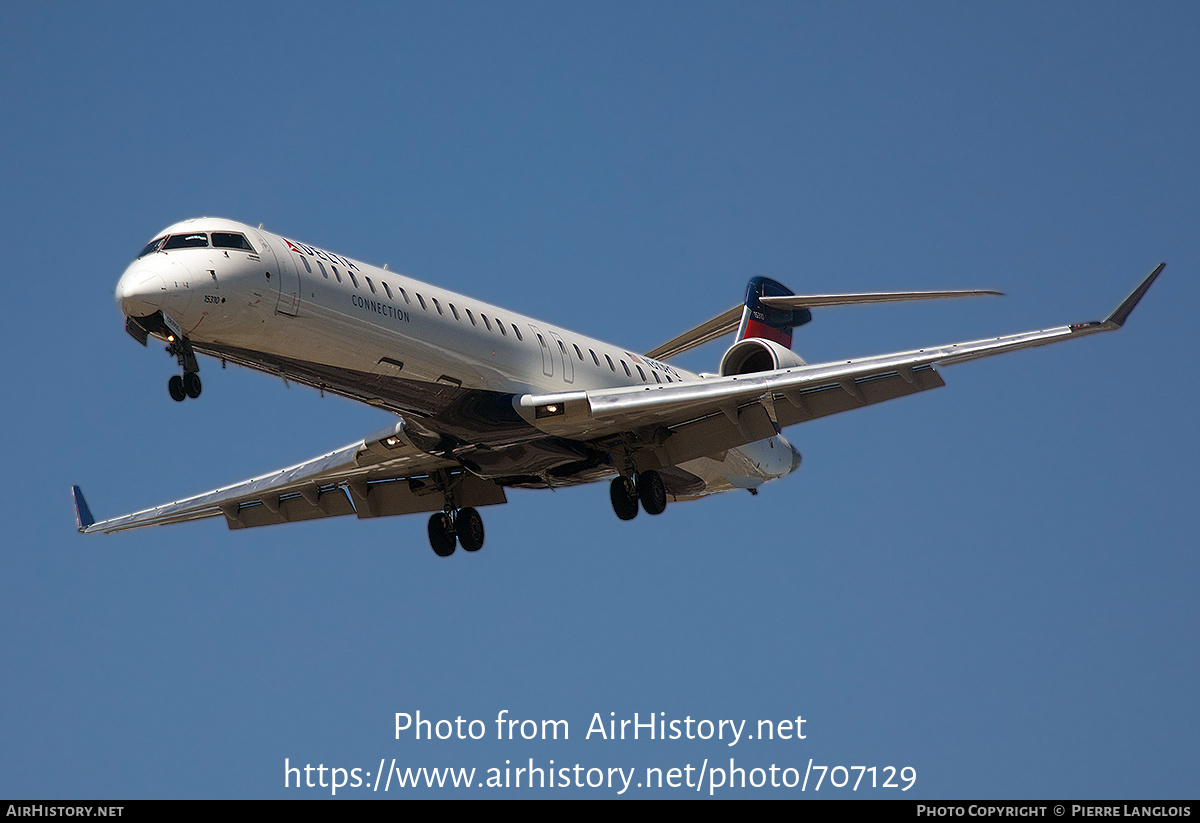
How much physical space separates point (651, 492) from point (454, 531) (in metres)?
3.97

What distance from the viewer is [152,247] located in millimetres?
19078

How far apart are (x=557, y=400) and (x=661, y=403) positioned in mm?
1611

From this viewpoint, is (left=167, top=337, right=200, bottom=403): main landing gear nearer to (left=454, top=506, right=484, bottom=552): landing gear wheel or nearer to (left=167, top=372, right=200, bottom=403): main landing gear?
(left=167, top=372, right=200, bottom=403): main landing gear

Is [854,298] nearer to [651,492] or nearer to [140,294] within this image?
[651,492]

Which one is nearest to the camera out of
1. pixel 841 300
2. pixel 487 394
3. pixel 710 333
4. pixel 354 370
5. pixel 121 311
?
pixel 121 311

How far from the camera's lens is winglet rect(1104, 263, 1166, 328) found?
20.3 m

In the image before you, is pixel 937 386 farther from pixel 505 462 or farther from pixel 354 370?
pixel 354 370

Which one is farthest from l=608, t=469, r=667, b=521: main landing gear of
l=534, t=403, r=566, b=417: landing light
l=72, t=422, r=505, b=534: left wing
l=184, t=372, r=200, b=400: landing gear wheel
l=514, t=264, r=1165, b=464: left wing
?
l=184, t=372, r=200, b=400: landing gear wheel

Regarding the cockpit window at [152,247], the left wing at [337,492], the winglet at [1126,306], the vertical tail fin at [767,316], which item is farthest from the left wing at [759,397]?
the cockpit window at [152,247]

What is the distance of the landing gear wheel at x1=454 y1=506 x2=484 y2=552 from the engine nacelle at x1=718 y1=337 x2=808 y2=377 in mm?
5283

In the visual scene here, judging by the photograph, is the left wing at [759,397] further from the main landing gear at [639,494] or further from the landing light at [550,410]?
the main landing gear at [639,494]

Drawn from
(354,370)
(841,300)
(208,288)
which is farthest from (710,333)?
(208,288)

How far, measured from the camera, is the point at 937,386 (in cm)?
2239

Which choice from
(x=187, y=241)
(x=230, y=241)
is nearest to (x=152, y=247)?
(x=187, y=241)
